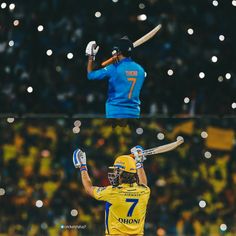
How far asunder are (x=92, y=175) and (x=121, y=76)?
54.2 inches

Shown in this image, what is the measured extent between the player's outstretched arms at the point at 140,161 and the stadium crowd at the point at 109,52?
202cm

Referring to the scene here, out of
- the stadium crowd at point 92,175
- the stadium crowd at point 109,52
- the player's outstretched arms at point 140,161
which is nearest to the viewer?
the player's outstretched arms at point 140,161

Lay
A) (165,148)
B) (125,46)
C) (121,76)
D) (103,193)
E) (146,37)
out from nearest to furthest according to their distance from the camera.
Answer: (103,193) < (125,46) < (121,76) < (165,148) < (146,37)

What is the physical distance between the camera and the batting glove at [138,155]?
1400 centimetres

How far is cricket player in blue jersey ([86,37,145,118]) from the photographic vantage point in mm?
14953

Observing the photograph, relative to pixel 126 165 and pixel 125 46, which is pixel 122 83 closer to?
pixel 125 46

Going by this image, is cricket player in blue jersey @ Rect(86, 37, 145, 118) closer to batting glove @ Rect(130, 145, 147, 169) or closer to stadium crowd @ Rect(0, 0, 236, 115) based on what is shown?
batting glove @ Rect(130, 145, 147, 169)

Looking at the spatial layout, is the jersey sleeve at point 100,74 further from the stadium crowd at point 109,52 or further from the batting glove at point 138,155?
A: the stadium crowd at point 109,52

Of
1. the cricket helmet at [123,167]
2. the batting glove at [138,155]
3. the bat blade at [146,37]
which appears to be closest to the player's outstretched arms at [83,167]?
the cricket helmet at [123,167]

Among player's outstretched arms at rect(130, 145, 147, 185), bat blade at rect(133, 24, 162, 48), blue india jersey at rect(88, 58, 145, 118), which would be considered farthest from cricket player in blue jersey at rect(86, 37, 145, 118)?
bat blade at rect(133, 24, 162, 48)

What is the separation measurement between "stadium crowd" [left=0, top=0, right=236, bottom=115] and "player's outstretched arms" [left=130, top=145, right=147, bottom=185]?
6.63ft

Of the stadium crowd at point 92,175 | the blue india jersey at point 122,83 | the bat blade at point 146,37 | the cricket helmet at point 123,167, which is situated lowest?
the stadium crowd at point 92,175

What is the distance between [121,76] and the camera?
15016 millimetres

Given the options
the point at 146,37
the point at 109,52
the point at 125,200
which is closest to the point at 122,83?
the point at 146,37
